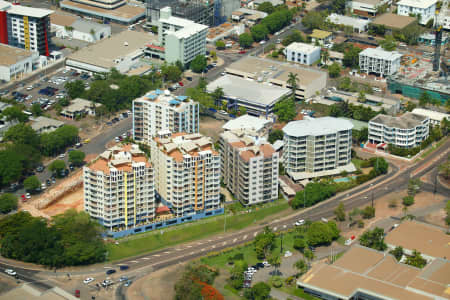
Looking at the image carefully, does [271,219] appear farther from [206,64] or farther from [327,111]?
[206,64]

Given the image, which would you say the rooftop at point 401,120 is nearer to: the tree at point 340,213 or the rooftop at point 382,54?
the tree at point 340,213

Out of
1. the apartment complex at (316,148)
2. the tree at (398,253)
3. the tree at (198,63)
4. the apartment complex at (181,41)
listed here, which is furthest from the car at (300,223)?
the apartment complex at (181,41)

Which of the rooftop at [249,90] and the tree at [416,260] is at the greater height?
the rooftop at [249,90]

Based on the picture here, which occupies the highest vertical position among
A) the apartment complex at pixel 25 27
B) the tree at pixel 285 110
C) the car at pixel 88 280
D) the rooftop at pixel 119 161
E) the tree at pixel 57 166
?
the apartment complex at pixel 25 27

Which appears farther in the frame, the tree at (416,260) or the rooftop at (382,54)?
the rooftop at (382,54)

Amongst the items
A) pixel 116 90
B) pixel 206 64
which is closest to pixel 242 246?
pixel 116 90

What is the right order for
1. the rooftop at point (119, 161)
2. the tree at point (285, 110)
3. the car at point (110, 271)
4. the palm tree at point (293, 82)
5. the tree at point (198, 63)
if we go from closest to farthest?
the car at point (110, 271) → the rooftop at point (119, 161) → the tree at point (285, 110) → the palm tree at point (293, 82) → the tree at point (198, 63)
